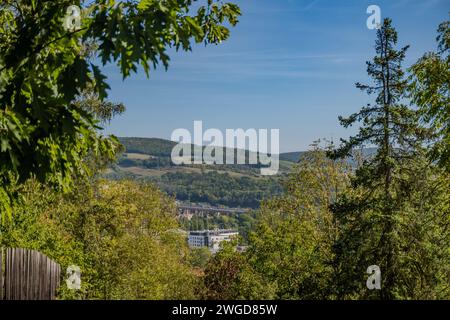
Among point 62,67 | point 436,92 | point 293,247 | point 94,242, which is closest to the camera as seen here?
point 62,67

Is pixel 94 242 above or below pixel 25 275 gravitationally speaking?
below

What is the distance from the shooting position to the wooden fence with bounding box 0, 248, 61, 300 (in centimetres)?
585

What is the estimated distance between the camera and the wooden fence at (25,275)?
230 inches

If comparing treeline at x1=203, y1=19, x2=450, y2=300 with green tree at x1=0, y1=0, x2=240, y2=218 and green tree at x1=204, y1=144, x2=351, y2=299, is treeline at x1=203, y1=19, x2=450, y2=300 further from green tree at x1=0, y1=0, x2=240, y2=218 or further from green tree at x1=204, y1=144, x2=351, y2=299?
green tree at x1=0, y1=0, x2=240, y2=218

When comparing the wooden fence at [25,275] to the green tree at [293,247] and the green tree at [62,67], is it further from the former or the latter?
the green tree at [293,247]

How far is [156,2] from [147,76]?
762 mm

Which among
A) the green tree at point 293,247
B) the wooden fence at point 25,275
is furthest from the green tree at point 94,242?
the wooden fence at point 25,275

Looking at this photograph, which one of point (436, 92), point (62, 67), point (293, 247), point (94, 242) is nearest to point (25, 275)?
point (62, 67)

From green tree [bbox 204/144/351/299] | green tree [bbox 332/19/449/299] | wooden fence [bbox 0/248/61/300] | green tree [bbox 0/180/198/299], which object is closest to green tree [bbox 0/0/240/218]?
wooden fence [bbox 0/248/61/300]

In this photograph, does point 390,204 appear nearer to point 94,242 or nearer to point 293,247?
point 293,247

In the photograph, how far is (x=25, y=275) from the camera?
242 inches

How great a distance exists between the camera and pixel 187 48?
520cm
